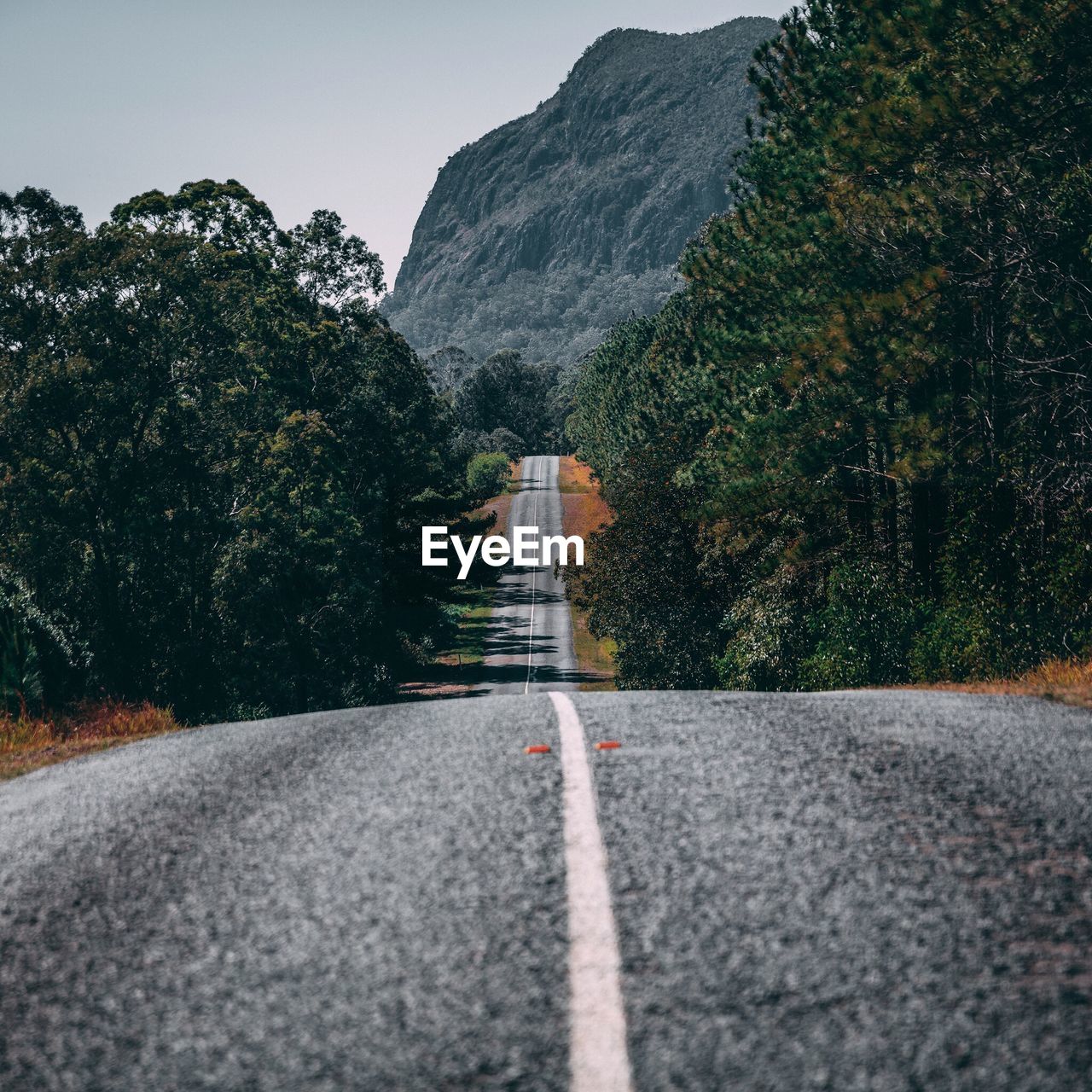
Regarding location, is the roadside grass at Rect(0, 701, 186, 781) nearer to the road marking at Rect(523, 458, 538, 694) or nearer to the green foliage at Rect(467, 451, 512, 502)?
the road marking at Rect(523, 458, 538, 694)

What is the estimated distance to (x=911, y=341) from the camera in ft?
68.4

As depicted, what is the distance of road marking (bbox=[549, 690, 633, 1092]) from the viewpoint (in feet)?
8.16

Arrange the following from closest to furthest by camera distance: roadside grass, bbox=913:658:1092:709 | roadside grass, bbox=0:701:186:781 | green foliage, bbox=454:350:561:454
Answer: roadside grass, bbox=913:658:1092:709
roadside grass, bbox=0:701:186:781
green foliage, bbox=454:350:561:454

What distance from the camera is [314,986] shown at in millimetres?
2936

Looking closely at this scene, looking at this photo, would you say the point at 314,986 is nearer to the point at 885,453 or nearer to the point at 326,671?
the point at 885,453

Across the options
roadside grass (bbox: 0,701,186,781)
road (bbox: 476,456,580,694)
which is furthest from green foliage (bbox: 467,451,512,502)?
roadside grass (bbox: 0,701,186,781)

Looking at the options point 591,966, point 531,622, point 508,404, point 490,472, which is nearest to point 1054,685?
point 591,966

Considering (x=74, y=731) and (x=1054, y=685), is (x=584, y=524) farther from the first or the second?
(x=1054, y=685)

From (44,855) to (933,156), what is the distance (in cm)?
1977

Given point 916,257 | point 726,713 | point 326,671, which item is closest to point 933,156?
point 916,257

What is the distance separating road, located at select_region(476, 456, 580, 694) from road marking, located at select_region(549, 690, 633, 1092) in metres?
31.3

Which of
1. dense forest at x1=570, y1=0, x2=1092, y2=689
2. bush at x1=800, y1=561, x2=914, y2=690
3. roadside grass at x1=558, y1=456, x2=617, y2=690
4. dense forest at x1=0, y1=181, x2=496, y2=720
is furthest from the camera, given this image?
roadside grass at x1=558, y1=456, x2=617, y2=690

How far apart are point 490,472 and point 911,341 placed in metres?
97.7

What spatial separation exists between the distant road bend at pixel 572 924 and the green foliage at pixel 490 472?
100 meters
